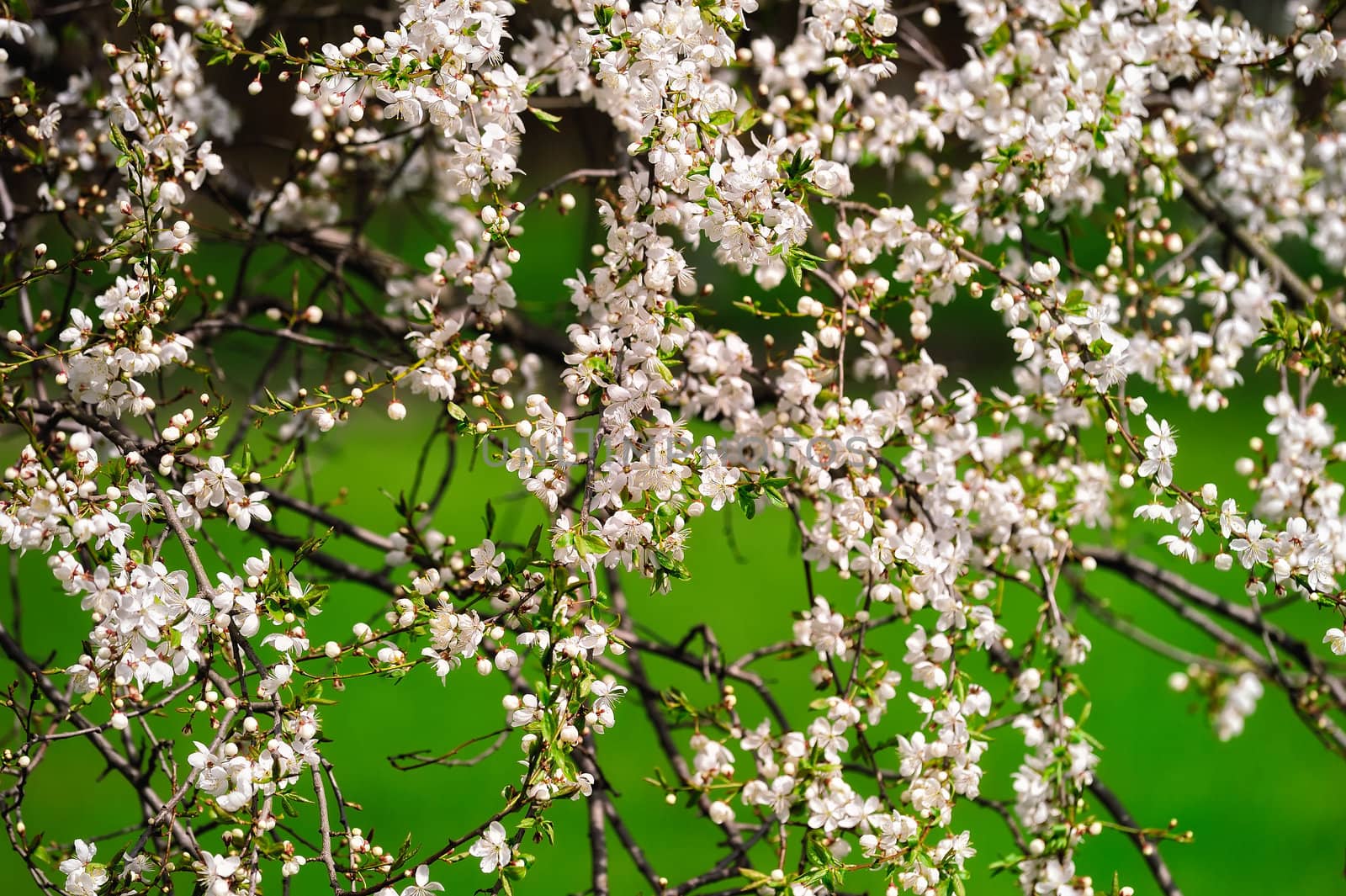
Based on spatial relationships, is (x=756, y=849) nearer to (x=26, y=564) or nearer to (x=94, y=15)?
(x=94, y=15)

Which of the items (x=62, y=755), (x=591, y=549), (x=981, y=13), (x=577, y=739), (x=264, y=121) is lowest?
(x=577, y=739)

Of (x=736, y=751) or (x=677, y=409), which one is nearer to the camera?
(x=677, y=409)

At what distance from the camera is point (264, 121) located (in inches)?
437

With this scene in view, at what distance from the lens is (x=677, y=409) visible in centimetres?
280

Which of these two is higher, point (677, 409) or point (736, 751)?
point (677, 409)

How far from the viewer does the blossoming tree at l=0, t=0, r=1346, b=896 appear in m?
1.61

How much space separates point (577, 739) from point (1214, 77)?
1.92 meters

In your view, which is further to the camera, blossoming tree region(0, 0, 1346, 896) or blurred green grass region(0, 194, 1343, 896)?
blurred green grass region(0, 194, 1343, 896)

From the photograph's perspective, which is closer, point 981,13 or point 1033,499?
point 1033,499

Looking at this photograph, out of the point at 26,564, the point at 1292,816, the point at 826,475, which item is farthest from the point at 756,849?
the point at 26,564

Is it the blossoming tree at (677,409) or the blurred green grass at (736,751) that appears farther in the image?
the blurred green grass at (736,751)

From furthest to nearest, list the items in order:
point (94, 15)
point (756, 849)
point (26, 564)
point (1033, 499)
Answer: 1. point (26, 564)
2. point (756, 849)
3. point (94, 15)
4. point (1033, 499)

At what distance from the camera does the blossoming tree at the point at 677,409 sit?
1.61m

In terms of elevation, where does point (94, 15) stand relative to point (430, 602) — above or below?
above
